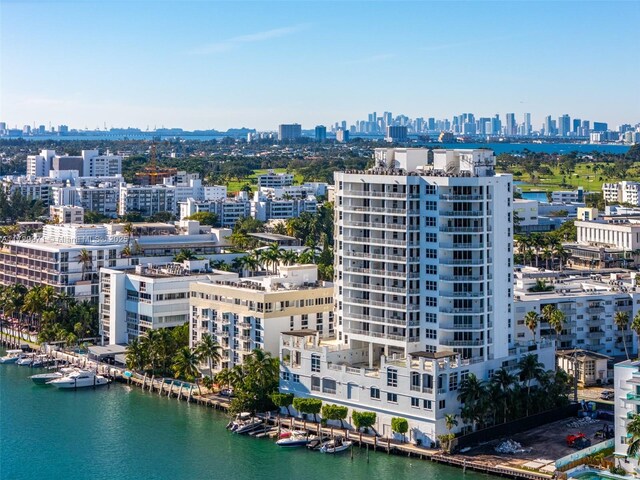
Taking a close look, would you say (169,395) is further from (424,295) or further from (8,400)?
(424,295)

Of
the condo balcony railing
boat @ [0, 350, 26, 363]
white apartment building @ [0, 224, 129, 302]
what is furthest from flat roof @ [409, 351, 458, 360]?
white apartment building @ [0, 224, 129, 302]

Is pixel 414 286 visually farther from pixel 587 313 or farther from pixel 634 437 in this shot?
pixel 587 313

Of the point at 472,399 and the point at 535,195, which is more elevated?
the point at 535,195


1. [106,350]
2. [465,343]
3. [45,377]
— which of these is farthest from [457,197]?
[45,377]

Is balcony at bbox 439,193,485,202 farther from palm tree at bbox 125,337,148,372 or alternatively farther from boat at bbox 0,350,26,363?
boat at bbox 0,350,26,363

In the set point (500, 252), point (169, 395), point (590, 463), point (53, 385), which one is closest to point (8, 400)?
point (53, 385)

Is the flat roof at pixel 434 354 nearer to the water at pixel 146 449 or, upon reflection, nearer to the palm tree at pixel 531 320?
the water at pixel 146 449
